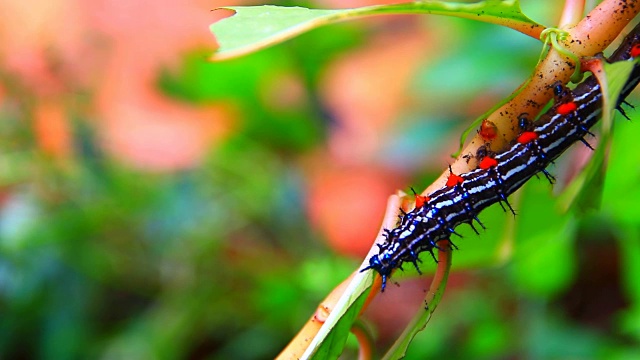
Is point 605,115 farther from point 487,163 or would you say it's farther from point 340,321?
point 340,321

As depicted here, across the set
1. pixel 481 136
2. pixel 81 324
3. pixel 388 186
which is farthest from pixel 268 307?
pixel 481 136

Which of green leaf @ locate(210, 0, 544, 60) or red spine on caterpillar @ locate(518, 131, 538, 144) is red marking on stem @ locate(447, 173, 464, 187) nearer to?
red spine on caterpillar @ locate(518, 131, 538, 144)

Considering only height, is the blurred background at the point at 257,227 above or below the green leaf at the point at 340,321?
below

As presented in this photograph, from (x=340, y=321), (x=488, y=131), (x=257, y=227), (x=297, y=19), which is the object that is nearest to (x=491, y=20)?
(x=488, y=131)

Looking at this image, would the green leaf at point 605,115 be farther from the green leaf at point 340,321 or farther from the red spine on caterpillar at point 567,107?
the green leaf at point 340,321

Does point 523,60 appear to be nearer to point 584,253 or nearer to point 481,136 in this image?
point 584,253

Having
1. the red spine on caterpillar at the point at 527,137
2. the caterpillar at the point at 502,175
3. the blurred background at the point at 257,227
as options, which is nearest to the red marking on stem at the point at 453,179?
the caterpillar at the point at 502,175
